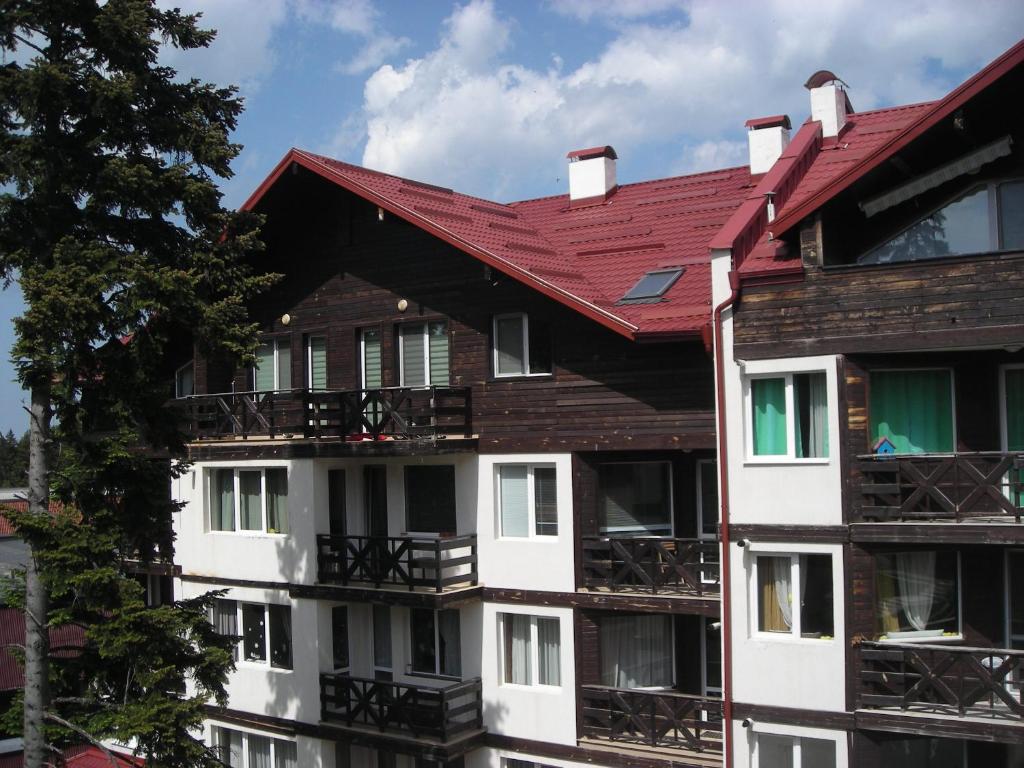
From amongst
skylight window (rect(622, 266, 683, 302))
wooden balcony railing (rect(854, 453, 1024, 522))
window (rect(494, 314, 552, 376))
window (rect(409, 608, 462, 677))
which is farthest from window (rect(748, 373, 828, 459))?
window (rect(409, 608, 462, 677))

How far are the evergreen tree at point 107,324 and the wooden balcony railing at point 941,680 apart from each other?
9.10m

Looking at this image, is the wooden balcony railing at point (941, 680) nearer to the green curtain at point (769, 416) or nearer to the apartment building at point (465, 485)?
the apartment building at point (465, 485)

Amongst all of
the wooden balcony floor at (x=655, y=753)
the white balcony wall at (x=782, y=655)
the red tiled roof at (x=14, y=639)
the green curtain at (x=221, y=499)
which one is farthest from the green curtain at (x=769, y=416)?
the red tiled roof at (x=14, y=639)

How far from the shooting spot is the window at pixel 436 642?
20281 mm

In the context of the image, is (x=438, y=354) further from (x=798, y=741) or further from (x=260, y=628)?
(x=798, y=741)

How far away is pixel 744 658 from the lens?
53.6 feet

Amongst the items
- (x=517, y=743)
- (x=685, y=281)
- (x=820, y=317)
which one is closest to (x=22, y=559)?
(x=517, y=743)

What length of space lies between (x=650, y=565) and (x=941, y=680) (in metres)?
4.78

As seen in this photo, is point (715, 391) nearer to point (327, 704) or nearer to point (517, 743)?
point (517, 743)

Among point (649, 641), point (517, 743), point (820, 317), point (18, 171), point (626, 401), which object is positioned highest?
point (18, 171)

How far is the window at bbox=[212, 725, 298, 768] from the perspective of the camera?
71.2ft

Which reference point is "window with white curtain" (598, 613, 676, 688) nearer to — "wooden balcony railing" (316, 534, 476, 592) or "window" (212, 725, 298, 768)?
"wooden balcony railing" (316, 534, 476, 592)

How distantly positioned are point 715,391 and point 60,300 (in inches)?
370

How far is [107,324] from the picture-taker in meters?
15.3
